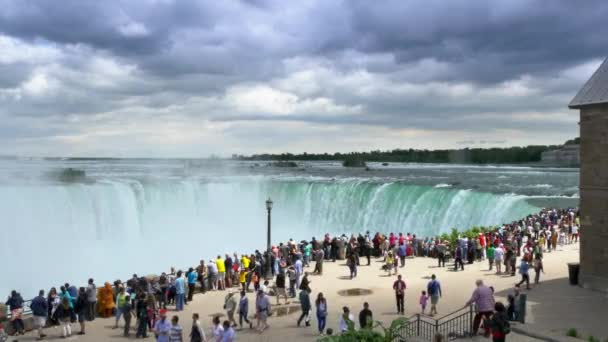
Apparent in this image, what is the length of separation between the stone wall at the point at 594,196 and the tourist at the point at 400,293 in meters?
5.70

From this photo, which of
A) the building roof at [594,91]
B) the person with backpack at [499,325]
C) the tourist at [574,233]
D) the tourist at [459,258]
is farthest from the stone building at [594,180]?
the tourist at [574,233]

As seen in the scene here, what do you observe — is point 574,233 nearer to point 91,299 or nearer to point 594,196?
point 594,196

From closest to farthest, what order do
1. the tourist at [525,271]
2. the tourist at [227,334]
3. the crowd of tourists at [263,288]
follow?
the tourist at [227,334]
the crowd of tourists at [263,288]
the tourist at [525,271]

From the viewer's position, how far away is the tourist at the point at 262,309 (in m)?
11.7

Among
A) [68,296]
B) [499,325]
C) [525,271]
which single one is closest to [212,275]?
[68,296]

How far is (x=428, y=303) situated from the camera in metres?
14.0

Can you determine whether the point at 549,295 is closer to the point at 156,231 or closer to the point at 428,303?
the point at 428,303

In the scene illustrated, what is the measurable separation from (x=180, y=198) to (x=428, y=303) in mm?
23086

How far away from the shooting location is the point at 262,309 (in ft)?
38.7

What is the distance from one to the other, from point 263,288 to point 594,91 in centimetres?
1028

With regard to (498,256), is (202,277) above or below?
below

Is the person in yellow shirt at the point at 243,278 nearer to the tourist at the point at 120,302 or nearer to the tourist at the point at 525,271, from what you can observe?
the tourist at the point at 120,302

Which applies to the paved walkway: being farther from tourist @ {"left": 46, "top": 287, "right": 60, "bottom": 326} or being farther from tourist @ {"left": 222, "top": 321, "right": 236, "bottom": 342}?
tourist @ {"left": 222, "top": 321, "right": 236, "bottom": 342}

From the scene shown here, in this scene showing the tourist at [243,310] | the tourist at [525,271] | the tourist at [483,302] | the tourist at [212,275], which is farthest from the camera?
the tourist at [212,275]
